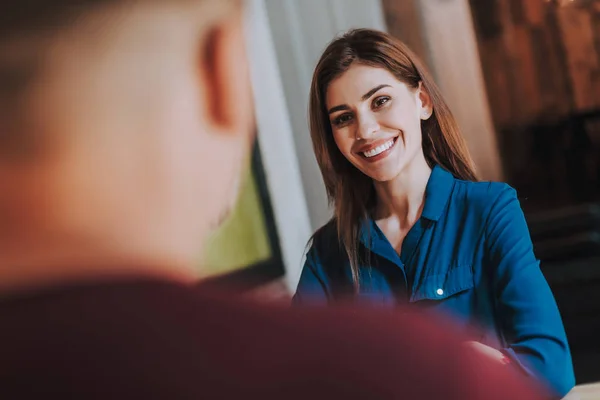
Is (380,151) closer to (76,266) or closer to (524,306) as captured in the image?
(524,306)

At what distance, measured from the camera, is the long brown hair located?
77 cm

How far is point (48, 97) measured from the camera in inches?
27.6

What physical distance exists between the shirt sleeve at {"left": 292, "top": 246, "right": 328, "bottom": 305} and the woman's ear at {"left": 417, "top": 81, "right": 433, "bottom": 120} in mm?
203

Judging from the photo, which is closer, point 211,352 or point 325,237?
point 211,352

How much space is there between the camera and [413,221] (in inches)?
31.3

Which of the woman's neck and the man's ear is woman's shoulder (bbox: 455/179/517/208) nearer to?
the woman's neck

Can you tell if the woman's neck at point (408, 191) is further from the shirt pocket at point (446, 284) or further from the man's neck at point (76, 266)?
the man's neck at point (76, 266)

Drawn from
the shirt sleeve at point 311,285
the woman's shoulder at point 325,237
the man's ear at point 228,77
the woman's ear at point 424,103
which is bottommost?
the shirt sleeve at point 311,285

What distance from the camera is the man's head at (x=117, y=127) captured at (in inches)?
27.0

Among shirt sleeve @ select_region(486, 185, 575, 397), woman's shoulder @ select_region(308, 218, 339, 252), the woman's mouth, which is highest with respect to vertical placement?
the woman's mouth

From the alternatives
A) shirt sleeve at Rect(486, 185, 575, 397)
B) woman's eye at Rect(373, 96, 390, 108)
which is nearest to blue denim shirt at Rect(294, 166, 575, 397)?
shirt sleeve at Rect(486, 185, 575, 397)

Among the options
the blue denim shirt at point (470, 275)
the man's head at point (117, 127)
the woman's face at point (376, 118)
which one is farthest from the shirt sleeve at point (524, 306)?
the man's head at point (117, 127)

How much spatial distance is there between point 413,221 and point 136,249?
0.31 meters

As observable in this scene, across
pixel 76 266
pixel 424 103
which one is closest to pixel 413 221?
pixel 424 103
